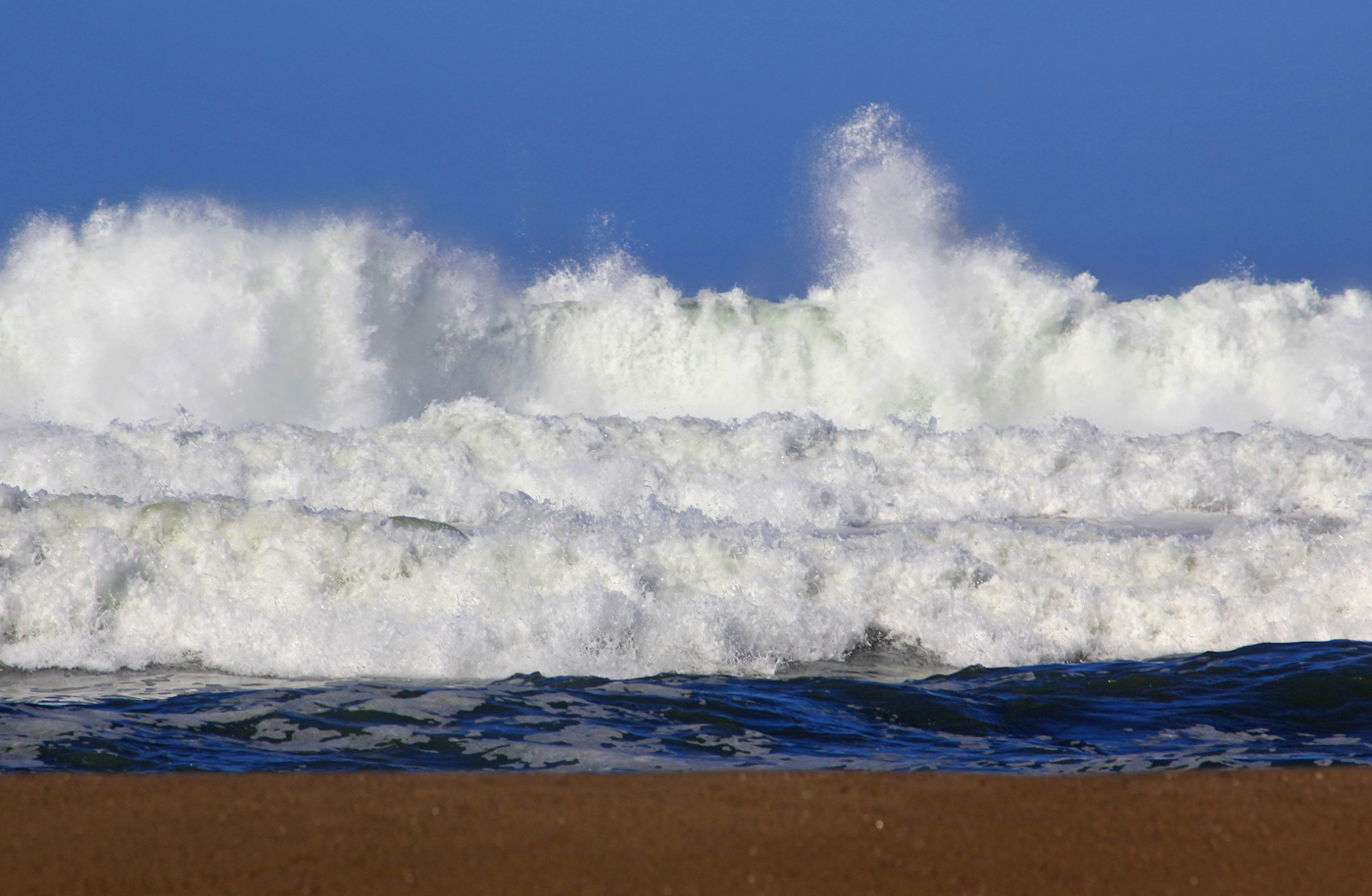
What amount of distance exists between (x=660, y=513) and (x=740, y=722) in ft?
11.4

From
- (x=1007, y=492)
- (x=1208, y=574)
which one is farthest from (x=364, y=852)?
(x=1007, y=492)

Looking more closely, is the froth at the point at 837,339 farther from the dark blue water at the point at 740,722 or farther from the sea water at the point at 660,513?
the dark blue water at the point at 740,722

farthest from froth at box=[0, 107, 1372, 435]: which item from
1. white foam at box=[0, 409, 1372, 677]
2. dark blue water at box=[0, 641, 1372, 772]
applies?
dark blue water at box=[0, 641, 1372, 772]

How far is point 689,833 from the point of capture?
239cm

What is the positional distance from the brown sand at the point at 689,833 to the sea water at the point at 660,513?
1019 mm

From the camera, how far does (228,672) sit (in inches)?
231

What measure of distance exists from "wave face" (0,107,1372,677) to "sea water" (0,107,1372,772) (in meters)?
0.04

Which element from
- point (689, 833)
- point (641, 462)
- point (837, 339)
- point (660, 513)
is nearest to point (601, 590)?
point (660, 513)

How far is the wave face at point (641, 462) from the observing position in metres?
6.35

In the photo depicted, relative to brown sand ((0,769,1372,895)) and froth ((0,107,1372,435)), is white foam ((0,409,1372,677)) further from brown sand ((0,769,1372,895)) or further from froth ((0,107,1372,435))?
froth ((0,107,1372,435))

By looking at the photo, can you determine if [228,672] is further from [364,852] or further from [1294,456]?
[1294,456]

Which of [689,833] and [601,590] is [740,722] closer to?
[689,833]

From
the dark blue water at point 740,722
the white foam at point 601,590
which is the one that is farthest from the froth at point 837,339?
the dark blue water at point 740,722

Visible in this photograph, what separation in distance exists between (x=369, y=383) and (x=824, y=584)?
11.6 metres
